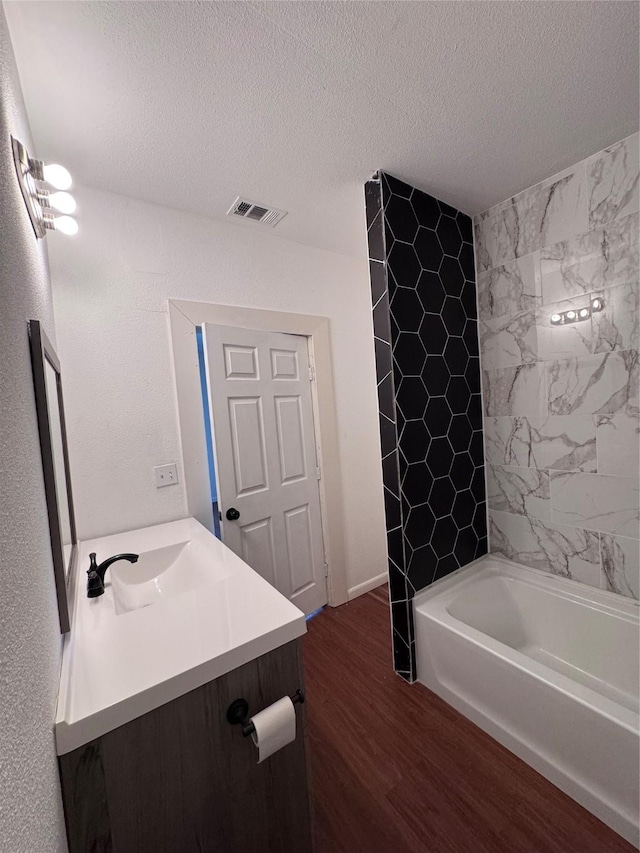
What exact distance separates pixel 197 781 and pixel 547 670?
4.24ft

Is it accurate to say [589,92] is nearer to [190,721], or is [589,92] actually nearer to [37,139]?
[37,139]

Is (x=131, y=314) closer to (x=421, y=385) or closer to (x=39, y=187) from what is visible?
(x=39, y=187)

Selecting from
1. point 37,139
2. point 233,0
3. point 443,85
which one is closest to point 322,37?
point 233,0

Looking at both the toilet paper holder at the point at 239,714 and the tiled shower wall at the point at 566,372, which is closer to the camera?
the toilet paper holder at the point at 239,714

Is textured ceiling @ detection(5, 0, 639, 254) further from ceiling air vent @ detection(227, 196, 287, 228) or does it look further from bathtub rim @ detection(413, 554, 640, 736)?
bathtub rim @ detection(413, 554, 640, 736)

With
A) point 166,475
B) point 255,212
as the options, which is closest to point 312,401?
point 166,475

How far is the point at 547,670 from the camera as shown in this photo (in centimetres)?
134

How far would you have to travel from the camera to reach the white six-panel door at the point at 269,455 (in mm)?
1992

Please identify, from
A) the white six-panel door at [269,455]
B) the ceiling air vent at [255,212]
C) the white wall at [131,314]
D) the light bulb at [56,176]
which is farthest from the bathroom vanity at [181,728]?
the ceiling air vent at [255,212]

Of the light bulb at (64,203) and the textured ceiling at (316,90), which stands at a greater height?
the textured ceiling at (316,90)

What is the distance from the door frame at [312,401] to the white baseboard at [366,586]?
0.07 m

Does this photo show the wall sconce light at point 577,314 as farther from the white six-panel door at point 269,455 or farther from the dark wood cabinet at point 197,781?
the dark wood cabinet at point 197,781

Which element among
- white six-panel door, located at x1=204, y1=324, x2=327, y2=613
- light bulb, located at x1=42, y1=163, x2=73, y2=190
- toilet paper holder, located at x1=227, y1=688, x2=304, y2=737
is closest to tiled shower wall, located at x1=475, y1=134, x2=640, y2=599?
white six-panel door, located at x1=204, y1=324, x2=327, y2=613

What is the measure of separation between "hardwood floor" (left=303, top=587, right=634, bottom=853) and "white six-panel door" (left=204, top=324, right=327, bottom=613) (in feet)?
2.27
